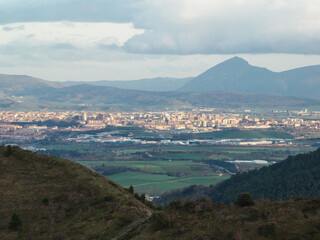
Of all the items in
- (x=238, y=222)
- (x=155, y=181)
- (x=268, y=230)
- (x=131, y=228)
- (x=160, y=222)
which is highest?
(x=268, y=230)

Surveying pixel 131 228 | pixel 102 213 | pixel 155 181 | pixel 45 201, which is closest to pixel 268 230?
pixel 131 228

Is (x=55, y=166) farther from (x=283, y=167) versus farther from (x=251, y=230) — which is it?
(x=283, y=167)

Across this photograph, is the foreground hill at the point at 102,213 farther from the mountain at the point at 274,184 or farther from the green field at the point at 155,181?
the green field at the point at 155,181

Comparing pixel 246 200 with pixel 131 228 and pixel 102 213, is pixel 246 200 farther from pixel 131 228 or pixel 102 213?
pixel 102 213

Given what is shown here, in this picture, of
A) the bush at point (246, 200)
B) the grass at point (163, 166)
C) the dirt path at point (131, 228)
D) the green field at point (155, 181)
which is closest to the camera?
the dirt path at point (131, 228)

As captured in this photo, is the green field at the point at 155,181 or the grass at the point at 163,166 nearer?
the green field at the point at 155,181

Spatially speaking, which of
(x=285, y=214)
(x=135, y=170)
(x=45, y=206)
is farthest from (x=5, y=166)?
(x=135, y=170)

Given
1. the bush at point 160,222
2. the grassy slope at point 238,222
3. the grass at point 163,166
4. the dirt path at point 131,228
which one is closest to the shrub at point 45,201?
the dirt path at point 131,228
